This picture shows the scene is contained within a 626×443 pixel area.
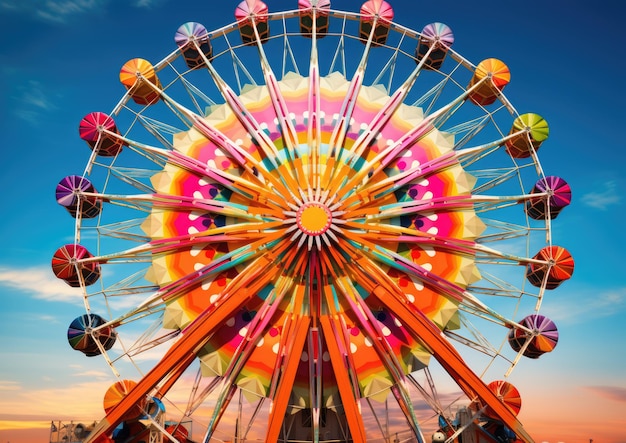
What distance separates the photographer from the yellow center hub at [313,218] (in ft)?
103

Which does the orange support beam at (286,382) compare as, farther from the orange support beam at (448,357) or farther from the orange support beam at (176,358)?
the orange support beam at (448,357)

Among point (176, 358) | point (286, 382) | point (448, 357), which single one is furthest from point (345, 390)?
point (176, 358)

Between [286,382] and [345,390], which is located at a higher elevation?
[286,382]

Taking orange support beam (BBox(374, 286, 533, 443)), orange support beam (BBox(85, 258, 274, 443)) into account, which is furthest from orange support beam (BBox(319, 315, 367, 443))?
orange support beam (BBox(85, 258, 274, 443))

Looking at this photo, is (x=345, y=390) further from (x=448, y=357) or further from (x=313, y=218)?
(x=313, y=218)

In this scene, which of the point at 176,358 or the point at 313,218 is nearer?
the point at 176,358

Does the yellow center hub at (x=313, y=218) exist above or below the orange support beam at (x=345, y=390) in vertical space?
above

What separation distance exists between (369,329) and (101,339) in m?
12.2

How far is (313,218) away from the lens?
31.6m

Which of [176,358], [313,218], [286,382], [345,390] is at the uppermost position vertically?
[313,218]

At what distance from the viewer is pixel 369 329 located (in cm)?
3159

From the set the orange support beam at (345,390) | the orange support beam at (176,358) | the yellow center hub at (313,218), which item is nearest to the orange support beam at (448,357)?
the orange support beam at (345,390)

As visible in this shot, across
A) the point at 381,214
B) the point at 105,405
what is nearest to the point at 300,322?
the point at 381,214

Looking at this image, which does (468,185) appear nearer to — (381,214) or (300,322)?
(381,214)
